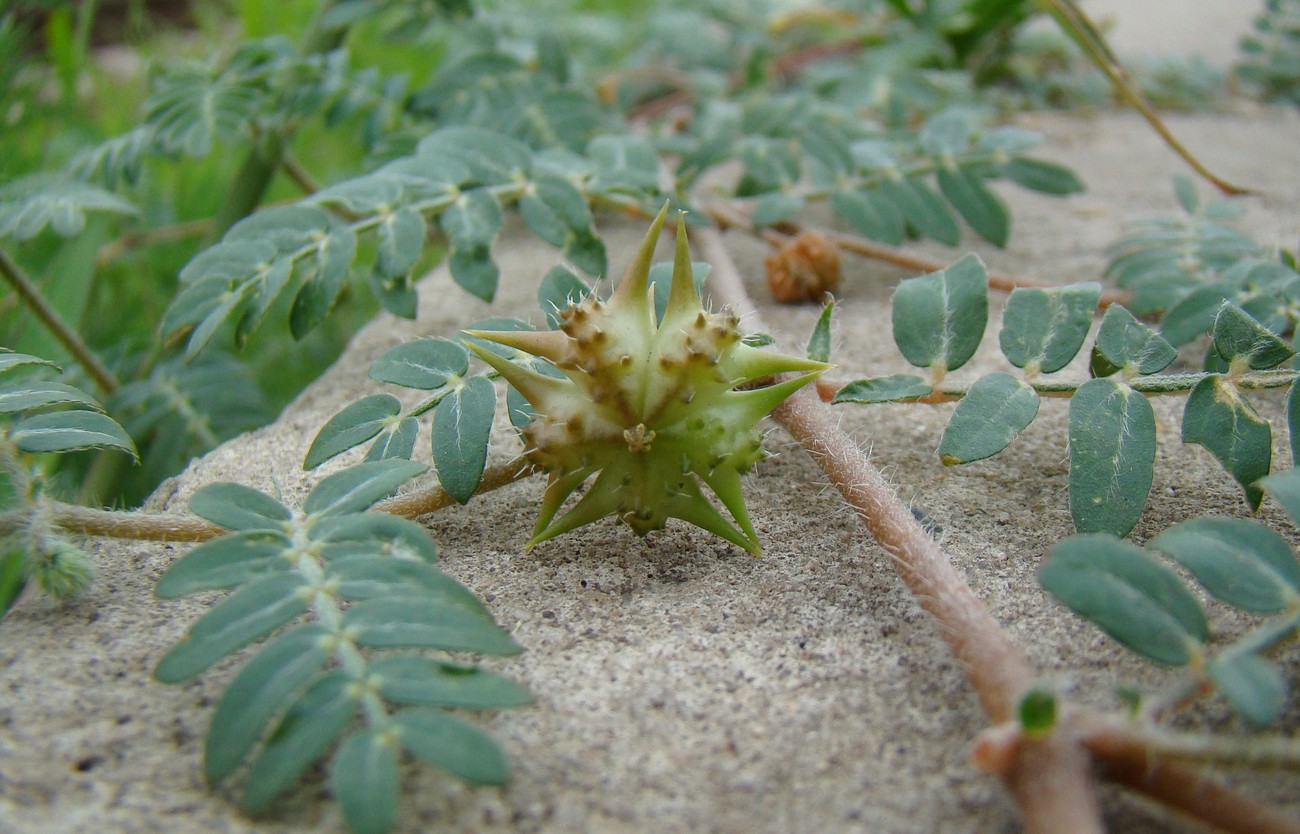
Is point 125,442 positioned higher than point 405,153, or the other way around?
point 405,153

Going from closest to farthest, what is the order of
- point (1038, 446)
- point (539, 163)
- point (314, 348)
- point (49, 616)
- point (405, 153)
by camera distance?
point (49, 616) < point (1038, 446) < point (539, 163) < point (405, 153) < point (314, 348)

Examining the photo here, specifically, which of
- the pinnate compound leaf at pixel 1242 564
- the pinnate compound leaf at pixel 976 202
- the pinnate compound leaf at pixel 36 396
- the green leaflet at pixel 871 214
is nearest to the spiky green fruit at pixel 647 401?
the pinnate compound leaf at pixel 1242 564

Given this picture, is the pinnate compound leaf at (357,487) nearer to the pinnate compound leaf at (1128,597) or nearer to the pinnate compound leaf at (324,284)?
the pinnate compound leaf at (324,284)

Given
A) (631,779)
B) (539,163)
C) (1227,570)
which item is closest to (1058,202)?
(539,163)

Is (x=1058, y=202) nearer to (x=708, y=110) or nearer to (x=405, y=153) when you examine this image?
(x=708, y=110)

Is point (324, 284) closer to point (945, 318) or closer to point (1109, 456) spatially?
point (945, 318)

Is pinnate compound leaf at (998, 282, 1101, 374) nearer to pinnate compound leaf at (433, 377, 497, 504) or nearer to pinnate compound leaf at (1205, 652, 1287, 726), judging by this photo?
pinnate compound leaf at (1205, 652, 1287, 726)
